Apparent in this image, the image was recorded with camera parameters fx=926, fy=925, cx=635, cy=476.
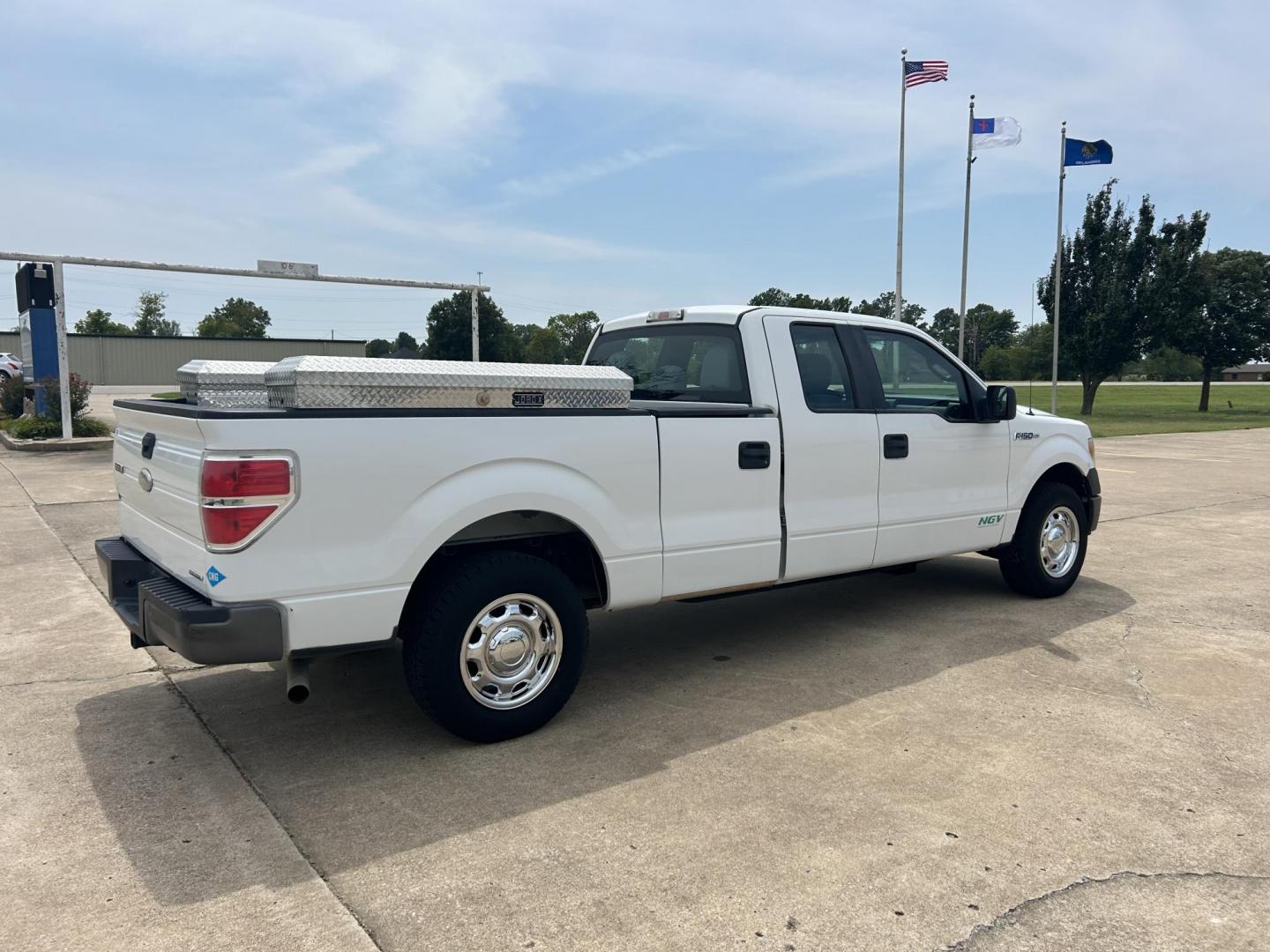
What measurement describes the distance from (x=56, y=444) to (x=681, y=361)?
49.0 feet

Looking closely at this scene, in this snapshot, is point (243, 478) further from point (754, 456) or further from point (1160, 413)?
point (1160, 413)

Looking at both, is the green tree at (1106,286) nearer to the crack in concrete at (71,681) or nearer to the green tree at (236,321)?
the crack in concrete at (71,681)

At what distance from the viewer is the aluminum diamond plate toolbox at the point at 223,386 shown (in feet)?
12.8

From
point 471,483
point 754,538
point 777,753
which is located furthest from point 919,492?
point 471,483

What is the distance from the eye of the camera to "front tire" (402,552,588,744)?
11.8ft

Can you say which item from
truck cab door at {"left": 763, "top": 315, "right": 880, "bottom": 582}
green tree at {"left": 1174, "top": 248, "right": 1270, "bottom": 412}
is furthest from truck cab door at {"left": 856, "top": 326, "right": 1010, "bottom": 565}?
green tree at {"left": 1174, "top": 248, "right": 1270, "bottom": 412}

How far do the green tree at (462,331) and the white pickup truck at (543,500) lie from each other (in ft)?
109

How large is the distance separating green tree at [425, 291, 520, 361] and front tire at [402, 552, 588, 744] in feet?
113

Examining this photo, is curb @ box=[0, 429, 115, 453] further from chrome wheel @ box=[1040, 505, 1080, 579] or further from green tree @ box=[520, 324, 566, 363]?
green tree @ box=[520, 324, 566, 363]

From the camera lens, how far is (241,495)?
3131 millimetres

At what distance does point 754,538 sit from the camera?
4.56 m

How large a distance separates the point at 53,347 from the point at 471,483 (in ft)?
56.2

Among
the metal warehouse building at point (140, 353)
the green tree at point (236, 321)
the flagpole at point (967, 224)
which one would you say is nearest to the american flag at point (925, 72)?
the flagpole at point (967, 224)

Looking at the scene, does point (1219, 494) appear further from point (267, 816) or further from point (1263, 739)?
point (267, 816)
